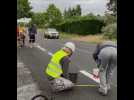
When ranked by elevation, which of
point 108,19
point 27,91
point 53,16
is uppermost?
Answer: point 53,16

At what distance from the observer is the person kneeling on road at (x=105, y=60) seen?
24.8ft

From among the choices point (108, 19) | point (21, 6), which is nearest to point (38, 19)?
point (108, 19)

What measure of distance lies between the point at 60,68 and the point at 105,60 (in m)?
0.99

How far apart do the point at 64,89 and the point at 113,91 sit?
120 centimetres

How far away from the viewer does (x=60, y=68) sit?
769 centimetres

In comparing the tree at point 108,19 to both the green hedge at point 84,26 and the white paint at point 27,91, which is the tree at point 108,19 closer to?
the green hedge at point 84,26

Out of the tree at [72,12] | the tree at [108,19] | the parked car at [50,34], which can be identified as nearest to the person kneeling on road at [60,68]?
the tree at [108,19]

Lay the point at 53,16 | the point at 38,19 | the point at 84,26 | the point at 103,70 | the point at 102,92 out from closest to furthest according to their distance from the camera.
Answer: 1. the point at 103,70
2. the point at 102,92
3. the point at 38,19
4. the point at 84,26
5. the point at 53,16

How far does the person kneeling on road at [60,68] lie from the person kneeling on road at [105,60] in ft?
1.97

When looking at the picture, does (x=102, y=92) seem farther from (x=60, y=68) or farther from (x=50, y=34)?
(x=50, y=34)
